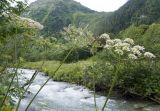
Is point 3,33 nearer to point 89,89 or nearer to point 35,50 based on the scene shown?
point 35,50

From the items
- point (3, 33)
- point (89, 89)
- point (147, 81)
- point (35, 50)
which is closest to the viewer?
point (35, 50)

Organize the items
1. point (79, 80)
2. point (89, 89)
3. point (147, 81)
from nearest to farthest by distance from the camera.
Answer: point (147, 81) < point (89, 89) < point (79, 80)

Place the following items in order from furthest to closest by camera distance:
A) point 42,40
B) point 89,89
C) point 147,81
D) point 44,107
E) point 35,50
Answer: point 89,89, point 147,81, point 44,107, point 35,50, point 42,40

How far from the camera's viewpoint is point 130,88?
18656mm

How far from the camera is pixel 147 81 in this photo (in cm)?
1850

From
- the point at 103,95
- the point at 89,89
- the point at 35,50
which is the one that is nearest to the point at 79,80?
the point at 89,89

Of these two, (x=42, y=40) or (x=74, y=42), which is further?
(x=42, y=40)

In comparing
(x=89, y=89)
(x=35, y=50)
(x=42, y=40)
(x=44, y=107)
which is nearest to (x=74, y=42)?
(x=42, y=40)

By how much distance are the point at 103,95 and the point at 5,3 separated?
13.8 metres

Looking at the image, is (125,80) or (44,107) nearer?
(44,107)

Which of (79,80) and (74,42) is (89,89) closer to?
(79,80)

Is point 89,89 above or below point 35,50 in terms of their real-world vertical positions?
below

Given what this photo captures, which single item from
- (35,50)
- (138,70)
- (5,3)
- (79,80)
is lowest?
(79,80)

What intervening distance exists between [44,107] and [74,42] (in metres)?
11.6
